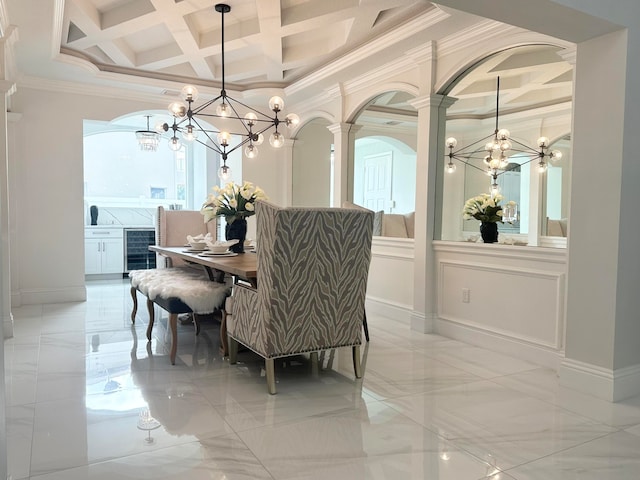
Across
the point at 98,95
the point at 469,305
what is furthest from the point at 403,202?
the point at 98,95

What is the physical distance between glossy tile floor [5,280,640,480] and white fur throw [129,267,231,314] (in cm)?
39

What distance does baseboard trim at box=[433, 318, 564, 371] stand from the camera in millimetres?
3270

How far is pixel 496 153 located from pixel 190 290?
2620mm

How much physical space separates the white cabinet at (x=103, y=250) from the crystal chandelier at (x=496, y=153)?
17.9 feet

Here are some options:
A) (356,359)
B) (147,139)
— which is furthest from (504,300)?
(147,139)

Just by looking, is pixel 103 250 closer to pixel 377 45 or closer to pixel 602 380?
pixel 377 45

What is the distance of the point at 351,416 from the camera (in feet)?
7.99

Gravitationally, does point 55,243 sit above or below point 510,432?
above

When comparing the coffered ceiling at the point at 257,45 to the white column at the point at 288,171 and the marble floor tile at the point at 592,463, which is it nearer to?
the white column at the point at 288,171

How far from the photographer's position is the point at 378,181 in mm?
5602

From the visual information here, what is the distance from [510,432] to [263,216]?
5.31 ft

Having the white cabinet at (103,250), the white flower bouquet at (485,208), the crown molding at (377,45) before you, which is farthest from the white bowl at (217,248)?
the white cabinet at (103,250)

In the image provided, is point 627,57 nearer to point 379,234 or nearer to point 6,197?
point 379,234

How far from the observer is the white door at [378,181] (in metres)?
5.39
